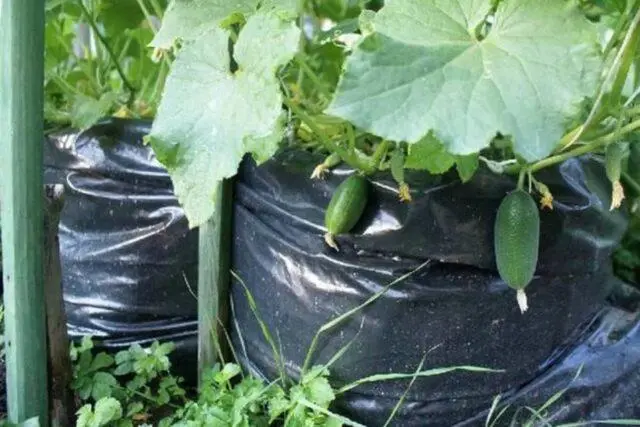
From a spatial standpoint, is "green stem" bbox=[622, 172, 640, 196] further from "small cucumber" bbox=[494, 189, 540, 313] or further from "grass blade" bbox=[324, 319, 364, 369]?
"grass blade" bbox=[324, 319, 364, 369]

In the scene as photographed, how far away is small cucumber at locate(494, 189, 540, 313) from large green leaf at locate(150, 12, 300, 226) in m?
0.34

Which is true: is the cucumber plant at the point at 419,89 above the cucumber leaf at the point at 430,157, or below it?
above

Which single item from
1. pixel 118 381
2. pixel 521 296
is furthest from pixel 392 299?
pixel 118 381

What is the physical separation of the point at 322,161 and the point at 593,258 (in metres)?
0.44

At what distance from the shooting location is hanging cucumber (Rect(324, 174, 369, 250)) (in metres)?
1.12

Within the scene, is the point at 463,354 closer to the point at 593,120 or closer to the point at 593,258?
the point at 593,258

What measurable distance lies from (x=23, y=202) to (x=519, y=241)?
26.3 inches

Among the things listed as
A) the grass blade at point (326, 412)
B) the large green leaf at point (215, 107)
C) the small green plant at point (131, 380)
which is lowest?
the small green plant at point (131, 380)

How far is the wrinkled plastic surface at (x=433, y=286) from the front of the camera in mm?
1160

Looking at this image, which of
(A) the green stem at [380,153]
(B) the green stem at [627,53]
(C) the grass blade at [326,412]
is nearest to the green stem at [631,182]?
(B) the green stem at [627,53]

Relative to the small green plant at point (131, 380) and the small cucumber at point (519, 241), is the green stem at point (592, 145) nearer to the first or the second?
the small cucumber at point (519, 241)

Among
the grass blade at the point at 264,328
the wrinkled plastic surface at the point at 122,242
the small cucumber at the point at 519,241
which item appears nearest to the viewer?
the small cucumber at the point at 519,241

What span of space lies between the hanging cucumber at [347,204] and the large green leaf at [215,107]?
18 centimetres

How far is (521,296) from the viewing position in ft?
3.55
